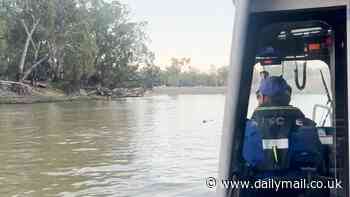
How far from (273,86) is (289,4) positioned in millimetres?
624

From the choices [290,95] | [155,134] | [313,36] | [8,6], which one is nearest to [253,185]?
[290,95]

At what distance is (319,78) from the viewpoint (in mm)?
2906

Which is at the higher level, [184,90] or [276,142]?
[276,142]

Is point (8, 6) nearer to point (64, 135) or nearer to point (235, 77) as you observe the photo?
point (64, 135)

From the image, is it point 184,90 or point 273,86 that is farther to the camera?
point 184,90

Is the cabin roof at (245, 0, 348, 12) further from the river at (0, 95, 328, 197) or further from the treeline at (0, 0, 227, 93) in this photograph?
the treeline at (0, 0, 227, 93)

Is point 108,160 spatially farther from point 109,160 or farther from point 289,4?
point 289,4

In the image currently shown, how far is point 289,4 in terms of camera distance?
91.7 inches

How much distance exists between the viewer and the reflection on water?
8586 mm

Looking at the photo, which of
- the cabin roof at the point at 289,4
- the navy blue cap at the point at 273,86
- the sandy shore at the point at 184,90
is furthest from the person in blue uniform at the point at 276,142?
the sandy shore at the point at 184,90

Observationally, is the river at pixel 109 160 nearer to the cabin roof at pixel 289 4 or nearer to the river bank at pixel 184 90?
the cabin roof at pixel 289 4

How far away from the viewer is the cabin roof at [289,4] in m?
2.31

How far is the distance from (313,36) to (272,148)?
0.62m

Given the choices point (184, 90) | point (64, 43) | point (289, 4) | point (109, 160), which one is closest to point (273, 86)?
point (289, 4)
